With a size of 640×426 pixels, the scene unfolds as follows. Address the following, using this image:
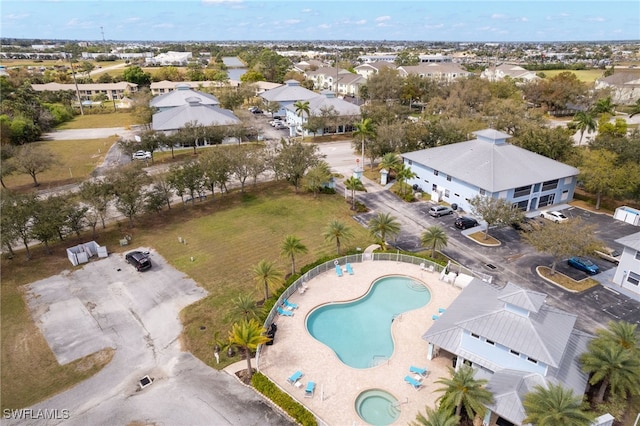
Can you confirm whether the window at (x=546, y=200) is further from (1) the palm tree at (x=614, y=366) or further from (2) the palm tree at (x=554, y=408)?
(2) the palm tree at (x=554, y=408)

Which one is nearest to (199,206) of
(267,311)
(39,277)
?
(39,277)

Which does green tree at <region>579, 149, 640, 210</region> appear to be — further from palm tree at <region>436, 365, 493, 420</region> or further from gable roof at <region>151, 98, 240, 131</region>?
gable roof at <region>151, 98, 240, 131</region>

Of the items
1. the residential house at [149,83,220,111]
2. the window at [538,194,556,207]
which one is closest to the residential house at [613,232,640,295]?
the window at [538,194,556,207]

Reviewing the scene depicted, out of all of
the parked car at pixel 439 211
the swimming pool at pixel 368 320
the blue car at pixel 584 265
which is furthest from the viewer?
the parked car at pixel 439 211

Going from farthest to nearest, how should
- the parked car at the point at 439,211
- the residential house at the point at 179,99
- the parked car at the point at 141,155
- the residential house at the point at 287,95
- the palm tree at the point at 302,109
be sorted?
1. the residential house at the point at 287,95
2. the residential house at the point at 179,99
3. the palm tree at the point at 302,109
4. the parked car at the point at 141,155
5. the parked car at the point at 439,211

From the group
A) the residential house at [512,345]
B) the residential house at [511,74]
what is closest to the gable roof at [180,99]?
the residential house at [512,345]

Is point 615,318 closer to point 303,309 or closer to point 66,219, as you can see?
point 303,309

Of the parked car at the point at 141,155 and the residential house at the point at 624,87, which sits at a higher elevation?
the residential house at the point at 624,87

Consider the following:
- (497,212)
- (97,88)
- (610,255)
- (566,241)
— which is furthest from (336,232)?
(97,88)
